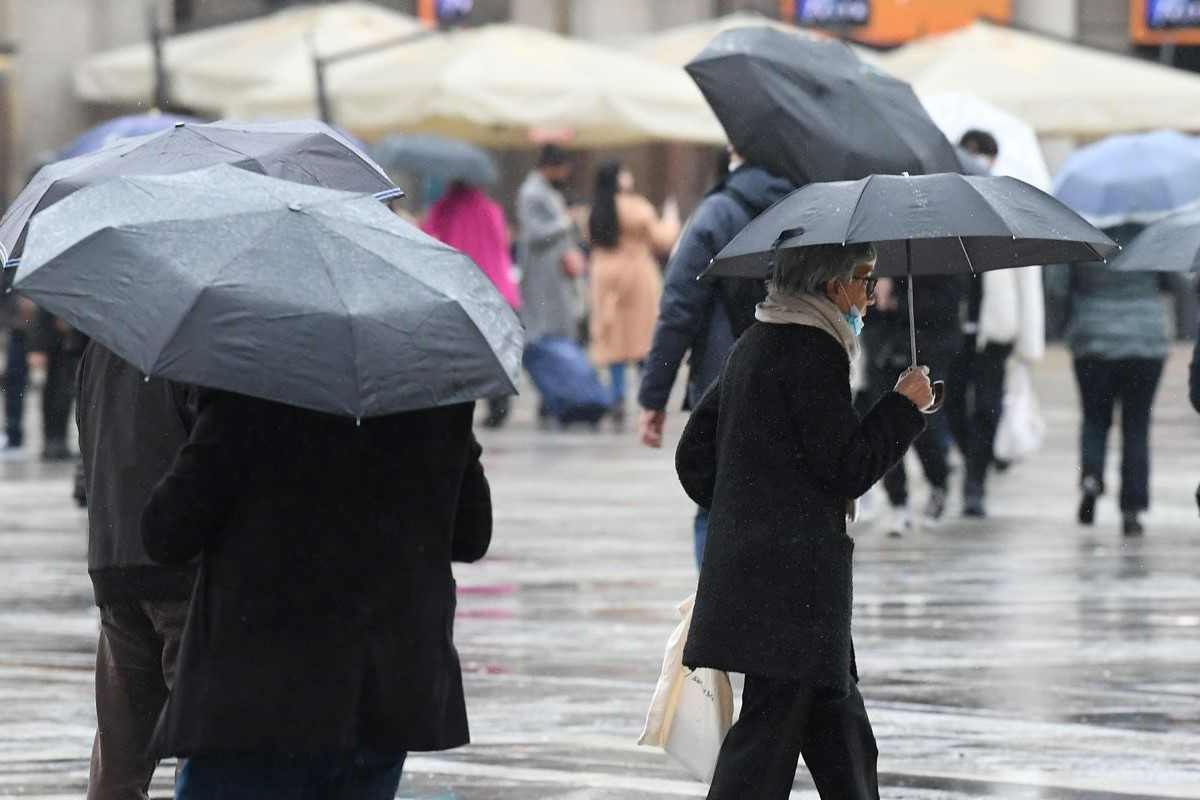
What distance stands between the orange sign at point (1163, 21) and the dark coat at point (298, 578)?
33.7 m

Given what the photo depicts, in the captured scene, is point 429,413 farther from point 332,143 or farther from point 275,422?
point 332,143

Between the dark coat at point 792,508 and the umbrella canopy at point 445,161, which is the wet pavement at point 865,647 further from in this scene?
the umbrella canopy at point 445,161

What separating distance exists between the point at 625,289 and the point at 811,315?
1477 cm

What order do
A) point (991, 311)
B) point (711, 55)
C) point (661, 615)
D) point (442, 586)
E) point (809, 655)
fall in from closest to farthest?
point (442, 586), point (809, 655), point (711, 55), point (661, 615), point (991, 311)

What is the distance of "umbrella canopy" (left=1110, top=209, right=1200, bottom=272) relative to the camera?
8297 millimetres

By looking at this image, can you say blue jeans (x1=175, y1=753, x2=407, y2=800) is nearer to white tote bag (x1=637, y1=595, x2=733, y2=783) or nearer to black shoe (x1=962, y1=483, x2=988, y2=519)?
white tote bag (x1=637, y1=595, x2=733, y2=783)

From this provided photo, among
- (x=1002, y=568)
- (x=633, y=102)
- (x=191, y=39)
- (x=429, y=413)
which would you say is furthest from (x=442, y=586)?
(x=191, y=39)

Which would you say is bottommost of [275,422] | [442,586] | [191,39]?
[191,39]

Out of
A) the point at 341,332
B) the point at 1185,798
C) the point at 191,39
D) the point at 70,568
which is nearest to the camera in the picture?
the point at 341,332

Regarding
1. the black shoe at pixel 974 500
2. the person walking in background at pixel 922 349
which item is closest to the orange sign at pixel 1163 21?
the black shoe at pixel 974 500

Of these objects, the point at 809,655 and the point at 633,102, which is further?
the point at 633,102

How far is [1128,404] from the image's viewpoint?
1345 centimetres

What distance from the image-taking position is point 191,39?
96.2 feet

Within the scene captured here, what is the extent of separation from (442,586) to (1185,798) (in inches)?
122
